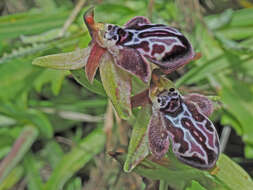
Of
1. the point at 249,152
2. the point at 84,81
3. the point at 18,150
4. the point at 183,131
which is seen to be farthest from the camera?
the point at 18,150

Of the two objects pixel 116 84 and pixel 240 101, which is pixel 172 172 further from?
pixel 240 101

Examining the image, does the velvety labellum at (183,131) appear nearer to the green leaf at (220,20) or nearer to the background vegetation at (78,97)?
the background vegetation at (78,97)

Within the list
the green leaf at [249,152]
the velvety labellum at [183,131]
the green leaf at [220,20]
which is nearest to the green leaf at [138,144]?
the velvety labellum at [183,131]

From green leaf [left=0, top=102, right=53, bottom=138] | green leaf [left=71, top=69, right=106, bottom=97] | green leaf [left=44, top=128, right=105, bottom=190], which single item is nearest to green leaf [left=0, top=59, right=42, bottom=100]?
green leaf [left=0, top=102, right=53, bottom=138]

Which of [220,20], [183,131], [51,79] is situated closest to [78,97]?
[51,79]

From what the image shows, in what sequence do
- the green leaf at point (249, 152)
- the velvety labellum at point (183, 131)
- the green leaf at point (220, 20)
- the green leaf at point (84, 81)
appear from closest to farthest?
the velvety labellum at point (183, 131) < the green leaf at point (84, 81) < the green leaf at point (249, 152) < the green leaf at point (220, 20)

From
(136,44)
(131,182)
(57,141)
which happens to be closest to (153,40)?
(136,44)
